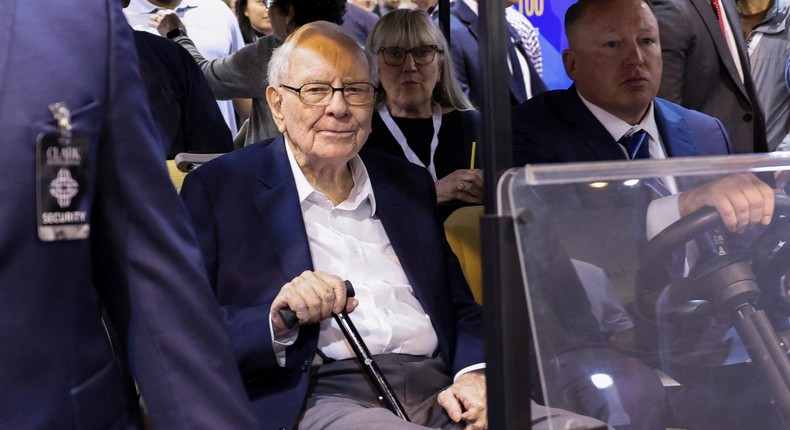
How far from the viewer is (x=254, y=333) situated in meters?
2.21

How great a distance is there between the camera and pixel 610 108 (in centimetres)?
309

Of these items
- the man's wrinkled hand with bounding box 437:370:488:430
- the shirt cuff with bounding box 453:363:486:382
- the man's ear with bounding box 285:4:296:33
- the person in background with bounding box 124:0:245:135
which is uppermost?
the person in background with bounding box 124:0:245:135

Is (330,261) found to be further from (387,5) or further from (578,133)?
(387,5)

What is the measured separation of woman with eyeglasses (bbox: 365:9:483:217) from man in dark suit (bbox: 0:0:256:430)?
8.80 ft

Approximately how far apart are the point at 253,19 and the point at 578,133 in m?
2.75

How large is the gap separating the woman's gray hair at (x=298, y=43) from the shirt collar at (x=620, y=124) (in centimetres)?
73

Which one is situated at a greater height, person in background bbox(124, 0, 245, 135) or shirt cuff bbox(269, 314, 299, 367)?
person in background bbox(124, 0, 245, 135)

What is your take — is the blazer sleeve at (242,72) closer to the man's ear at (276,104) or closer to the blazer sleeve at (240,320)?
the man's ear at (276,104)

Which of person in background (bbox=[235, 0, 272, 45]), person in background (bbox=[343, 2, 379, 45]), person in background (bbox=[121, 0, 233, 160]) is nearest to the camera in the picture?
person in background (bbox=[121, 0, 233, 160])

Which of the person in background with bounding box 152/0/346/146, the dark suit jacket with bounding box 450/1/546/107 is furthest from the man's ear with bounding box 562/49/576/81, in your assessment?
the dark suit jacket with bounding box 450/1/546/107

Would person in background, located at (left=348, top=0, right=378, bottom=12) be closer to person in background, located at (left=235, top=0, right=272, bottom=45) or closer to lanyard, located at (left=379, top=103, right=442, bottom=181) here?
person in background, located at (left=235, top=0, right=272, bottom=45)

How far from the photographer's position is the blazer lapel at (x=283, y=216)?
2.40 metres

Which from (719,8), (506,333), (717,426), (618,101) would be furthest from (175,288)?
(719,8)

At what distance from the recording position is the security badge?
115 centimetres
